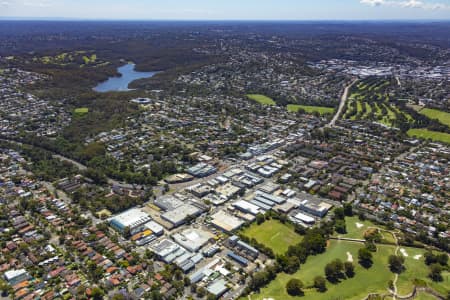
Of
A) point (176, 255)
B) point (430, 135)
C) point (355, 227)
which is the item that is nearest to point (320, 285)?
point (355, 227)

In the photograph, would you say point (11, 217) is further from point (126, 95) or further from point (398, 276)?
point (126, 95)

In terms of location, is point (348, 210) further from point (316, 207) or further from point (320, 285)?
point (320, 285)

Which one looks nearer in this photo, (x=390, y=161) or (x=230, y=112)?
(x=390, y=161)

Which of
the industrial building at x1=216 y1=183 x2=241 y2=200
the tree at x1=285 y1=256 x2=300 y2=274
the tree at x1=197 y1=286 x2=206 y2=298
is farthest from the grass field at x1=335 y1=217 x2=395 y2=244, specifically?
the tree at x1=197 y1=286 x2=206 y2=298

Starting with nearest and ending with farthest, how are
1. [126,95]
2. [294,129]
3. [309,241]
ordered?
[309,241], [294,129], [126,95]

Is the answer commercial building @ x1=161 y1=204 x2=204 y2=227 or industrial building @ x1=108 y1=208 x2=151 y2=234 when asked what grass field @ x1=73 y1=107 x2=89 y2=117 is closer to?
industrial building @ x1=108 y1=208 x2=151 y2=234

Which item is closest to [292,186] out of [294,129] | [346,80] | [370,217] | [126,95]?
[370,217]
